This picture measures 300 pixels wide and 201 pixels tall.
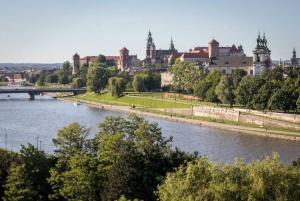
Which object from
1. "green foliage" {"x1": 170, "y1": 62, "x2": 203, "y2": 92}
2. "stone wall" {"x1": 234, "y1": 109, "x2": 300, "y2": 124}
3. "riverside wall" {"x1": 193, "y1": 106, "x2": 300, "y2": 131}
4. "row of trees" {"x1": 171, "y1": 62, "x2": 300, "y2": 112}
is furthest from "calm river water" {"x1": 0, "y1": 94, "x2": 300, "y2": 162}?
"green foliage" {"x1": 170, "y1": 62, "x2": 203, "y2": 92}

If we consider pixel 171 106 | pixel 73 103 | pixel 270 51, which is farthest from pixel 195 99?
pixel 73 103

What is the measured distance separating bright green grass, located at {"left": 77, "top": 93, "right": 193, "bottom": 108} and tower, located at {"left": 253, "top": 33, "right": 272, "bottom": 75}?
507 inches

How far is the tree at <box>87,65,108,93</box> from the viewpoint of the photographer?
87625 millimetres

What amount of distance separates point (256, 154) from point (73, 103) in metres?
49.9

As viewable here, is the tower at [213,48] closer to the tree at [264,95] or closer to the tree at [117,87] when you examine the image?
the tree at [117,87]

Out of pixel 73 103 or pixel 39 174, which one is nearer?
pixel 39 174

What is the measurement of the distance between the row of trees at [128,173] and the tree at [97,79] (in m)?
61.8

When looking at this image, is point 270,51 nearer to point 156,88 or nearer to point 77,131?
point 156,88

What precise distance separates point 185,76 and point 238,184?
191 ft

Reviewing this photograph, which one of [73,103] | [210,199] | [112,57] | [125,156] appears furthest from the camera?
[112,57]

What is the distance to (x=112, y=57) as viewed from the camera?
152m

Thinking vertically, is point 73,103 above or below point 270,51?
below

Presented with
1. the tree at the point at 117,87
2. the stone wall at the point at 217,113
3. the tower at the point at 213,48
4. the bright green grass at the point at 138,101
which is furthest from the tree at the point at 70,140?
the tower at the point at 213,48

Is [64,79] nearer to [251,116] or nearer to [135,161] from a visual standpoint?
[251,116]
